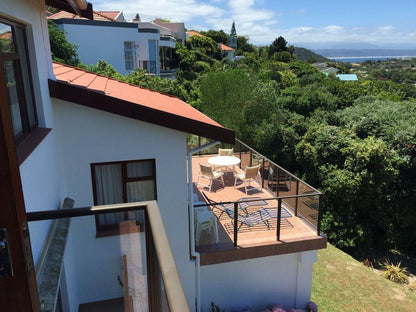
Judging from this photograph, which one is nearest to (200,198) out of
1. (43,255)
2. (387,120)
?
(43,255)

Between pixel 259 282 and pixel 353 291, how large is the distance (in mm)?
4942

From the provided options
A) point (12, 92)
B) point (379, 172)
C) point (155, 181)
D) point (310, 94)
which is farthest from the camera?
point (310, 94)

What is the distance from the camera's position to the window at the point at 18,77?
3553mm

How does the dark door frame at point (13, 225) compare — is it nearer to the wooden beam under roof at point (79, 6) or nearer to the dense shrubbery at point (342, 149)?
the wooden beam under roof at point (79, 6)

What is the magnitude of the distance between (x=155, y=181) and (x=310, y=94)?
26.2 metres

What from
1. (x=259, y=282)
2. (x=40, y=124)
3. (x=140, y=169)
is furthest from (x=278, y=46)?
(x=40, y=124)

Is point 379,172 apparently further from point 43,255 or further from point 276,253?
point 43,255

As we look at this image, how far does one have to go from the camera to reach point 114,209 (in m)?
2.16

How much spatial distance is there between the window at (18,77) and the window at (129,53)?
27449 mm

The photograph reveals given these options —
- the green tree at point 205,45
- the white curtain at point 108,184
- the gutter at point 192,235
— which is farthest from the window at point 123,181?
the green tree at point 205,45

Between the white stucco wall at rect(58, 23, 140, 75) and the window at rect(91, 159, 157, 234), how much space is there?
24805mm

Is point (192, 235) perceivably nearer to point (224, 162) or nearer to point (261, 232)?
point (261, 232)

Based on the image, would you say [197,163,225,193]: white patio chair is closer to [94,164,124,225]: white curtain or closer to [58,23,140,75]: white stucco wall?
[94,164,124,225]: white curtain

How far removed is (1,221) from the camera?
1.30 m
